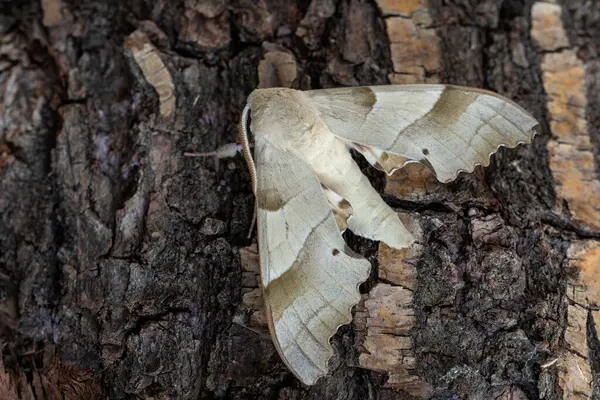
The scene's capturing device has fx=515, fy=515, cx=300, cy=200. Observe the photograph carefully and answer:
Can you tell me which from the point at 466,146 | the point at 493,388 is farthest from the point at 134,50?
the point at 493,388

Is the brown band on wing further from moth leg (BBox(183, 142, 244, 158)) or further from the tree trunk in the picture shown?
moth leg (BBox(183, 142, 244, 158))

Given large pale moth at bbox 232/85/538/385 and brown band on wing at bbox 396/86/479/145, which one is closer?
large pale moth at bbox 232/85/538/385

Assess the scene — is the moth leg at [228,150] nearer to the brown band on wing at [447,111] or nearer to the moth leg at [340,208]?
the moth leg at [340,208]

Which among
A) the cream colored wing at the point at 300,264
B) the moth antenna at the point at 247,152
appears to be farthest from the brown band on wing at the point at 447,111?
the moth antenna at the point at 247,152

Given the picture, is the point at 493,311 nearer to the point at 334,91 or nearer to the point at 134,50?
the point at 334,91

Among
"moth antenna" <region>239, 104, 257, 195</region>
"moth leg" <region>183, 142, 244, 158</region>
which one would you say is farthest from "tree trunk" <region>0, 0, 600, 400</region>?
"moth antenna" <region>239, 104, 257, 195</region>
